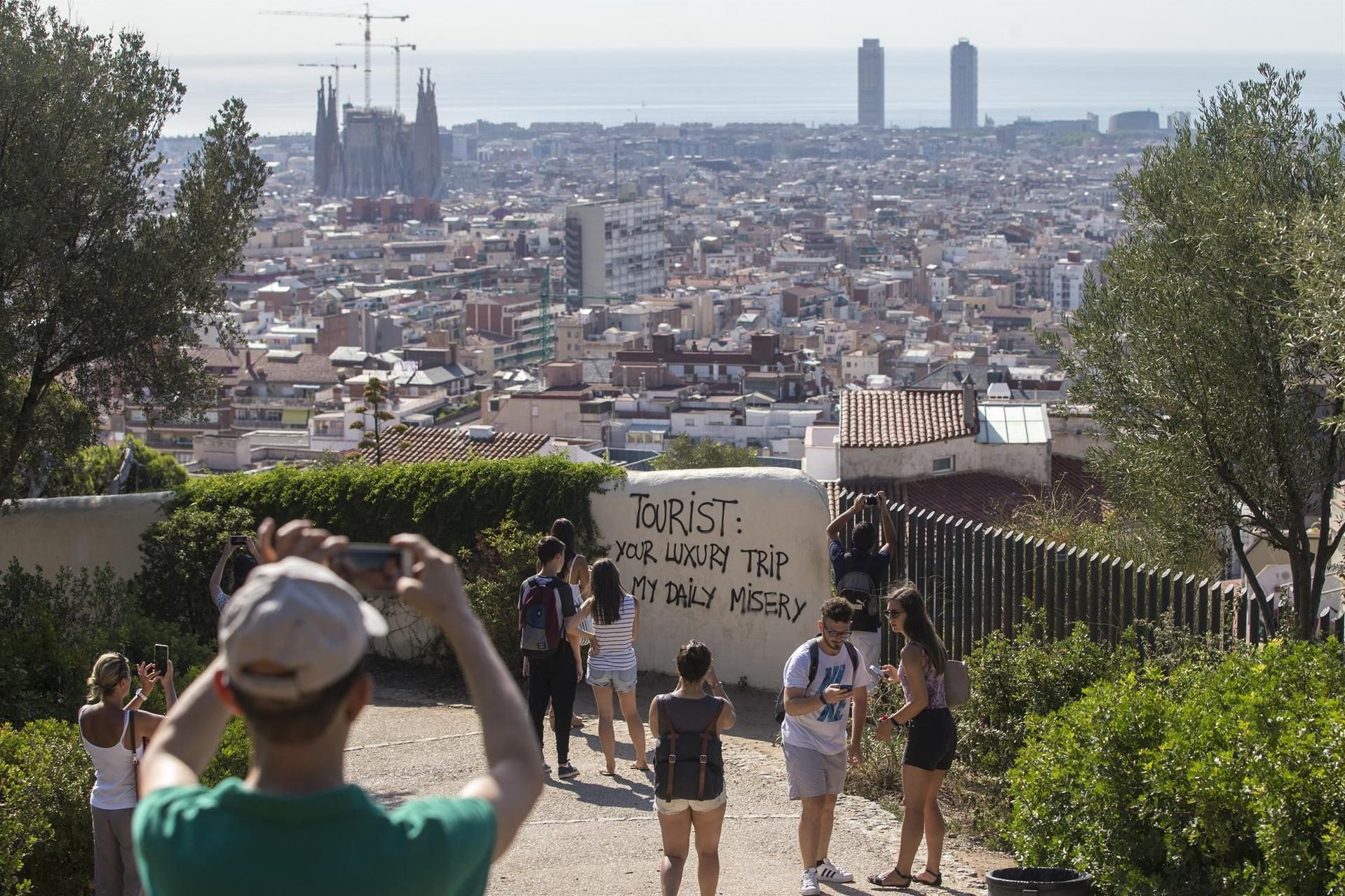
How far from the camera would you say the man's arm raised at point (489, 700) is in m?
2.07

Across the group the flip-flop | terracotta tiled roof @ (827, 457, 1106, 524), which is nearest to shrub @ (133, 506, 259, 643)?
the flip-flop

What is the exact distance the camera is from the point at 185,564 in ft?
33.9

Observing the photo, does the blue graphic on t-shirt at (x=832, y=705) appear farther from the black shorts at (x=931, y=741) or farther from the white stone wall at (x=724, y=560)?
the white stone wall at (x=724, y=560)

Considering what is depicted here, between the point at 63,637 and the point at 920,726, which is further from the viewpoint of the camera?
the point at 63,637

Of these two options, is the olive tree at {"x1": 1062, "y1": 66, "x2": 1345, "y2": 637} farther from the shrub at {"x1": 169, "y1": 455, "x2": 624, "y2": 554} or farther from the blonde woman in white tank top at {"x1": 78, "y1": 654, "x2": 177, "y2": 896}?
the blonde woman in white tank top at {"x1": 78, "y1": 654, "x2": 177, "y2": 896}

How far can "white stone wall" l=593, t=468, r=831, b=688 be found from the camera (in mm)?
9547

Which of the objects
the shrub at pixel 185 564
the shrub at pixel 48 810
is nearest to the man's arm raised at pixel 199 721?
the shrub at pixel 48 810

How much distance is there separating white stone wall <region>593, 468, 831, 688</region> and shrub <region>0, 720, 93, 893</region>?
4566 mm

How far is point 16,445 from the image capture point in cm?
980

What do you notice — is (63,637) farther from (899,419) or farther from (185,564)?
(899,419)

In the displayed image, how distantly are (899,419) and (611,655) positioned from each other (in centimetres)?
1760

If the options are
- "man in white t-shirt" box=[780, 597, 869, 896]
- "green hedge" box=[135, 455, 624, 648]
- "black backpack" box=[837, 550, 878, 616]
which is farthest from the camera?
"green hedge" box=[135, 455, 624, 648]

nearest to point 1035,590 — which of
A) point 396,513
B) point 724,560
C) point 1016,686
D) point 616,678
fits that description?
point 1016,686

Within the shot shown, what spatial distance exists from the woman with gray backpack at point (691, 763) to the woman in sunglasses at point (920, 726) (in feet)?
2.49
